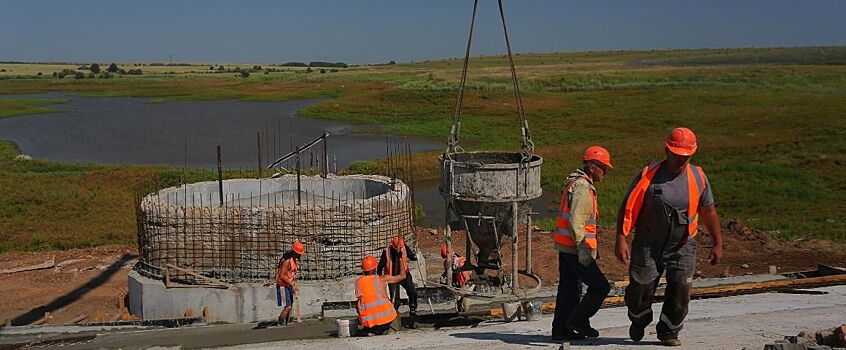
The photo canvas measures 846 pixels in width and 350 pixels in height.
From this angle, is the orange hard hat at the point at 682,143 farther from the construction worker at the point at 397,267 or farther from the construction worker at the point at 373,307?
the construction worker at the point at 397,267

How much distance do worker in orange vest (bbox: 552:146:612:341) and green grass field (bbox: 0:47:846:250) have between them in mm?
11103

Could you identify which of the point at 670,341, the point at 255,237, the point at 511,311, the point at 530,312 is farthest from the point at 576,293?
the point at 255,237

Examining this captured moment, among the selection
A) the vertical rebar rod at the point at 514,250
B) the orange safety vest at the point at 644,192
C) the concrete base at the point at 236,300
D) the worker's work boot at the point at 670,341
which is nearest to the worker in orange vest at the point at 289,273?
the concrete base at the point at 236,300

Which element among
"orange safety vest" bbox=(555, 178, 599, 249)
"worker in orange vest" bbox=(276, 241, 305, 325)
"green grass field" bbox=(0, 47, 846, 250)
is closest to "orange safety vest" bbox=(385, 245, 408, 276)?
"worker in orange vest" bbox=(276, 241, 305, 325)

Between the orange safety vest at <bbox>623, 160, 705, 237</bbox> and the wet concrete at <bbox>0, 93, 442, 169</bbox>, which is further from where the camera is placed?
the wet concrete at <bbox>0, 93, 442, 169</bbox>

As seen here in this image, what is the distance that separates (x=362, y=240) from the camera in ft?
32.8

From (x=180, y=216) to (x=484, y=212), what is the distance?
15.7 feet

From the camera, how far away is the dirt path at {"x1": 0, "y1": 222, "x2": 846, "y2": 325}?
36.8 feet

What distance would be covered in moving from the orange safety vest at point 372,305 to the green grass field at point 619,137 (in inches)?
419

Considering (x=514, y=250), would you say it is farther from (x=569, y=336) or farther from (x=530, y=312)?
(x=569, y=336)

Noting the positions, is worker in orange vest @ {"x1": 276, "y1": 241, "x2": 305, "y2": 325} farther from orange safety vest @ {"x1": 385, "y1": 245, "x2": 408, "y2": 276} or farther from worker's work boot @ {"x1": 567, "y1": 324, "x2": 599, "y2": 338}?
worker's work boot @ {"x1": 567, "y1": 324, "x2": 599, "y2": 338}

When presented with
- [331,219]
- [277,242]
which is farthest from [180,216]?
[331,219]

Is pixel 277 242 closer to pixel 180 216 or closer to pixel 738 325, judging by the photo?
pixel 180 216

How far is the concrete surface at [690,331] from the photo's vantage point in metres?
5.10
